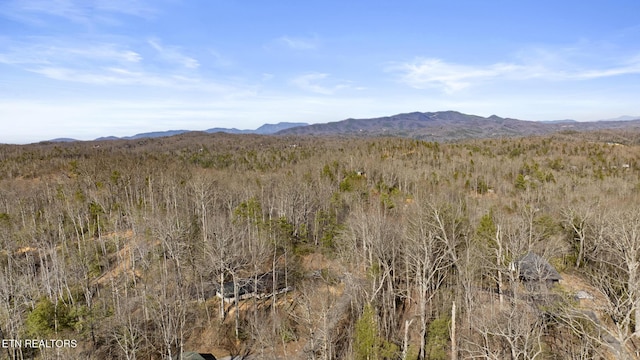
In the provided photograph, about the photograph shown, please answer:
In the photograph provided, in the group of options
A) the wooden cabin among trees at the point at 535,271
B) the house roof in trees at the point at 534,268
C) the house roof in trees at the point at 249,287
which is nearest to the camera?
the wooden cabin among trees at the point at 535,271

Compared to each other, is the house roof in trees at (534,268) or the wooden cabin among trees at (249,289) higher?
the house roof in trees at (534,268)

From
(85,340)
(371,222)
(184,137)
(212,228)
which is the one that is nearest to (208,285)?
(212,228)

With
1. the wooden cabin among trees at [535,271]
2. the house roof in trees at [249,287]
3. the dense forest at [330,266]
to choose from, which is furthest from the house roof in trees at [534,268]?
the house roof in trees at [249,287]

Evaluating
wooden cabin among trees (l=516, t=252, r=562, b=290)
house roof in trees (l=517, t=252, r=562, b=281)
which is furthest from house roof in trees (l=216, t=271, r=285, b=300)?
house roof in trees (l=517, t=252, r=562, b=281)

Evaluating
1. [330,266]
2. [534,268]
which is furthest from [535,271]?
[330,266]

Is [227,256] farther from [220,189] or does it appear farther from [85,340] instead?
[220,189]

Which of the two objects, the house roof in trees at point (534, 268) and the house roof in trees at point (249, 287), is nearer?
the house roof in trees at point (534, 268)

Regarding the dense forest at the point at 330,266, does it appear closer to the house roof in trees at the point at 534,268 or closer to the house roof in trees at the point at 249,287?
the house roof in trees at the point at 249,287

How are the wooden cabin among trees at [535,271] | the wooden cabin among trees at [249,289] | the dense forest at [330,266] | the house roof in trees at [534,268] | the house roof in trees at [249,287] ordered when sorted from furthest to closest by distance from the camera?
the house roof in trees at [249,287], the wooden cabin among trees at [249,289], the house roof in trees at [534,268], the wooden cabin among trees at [535,271], the dense forest at [330,266]
